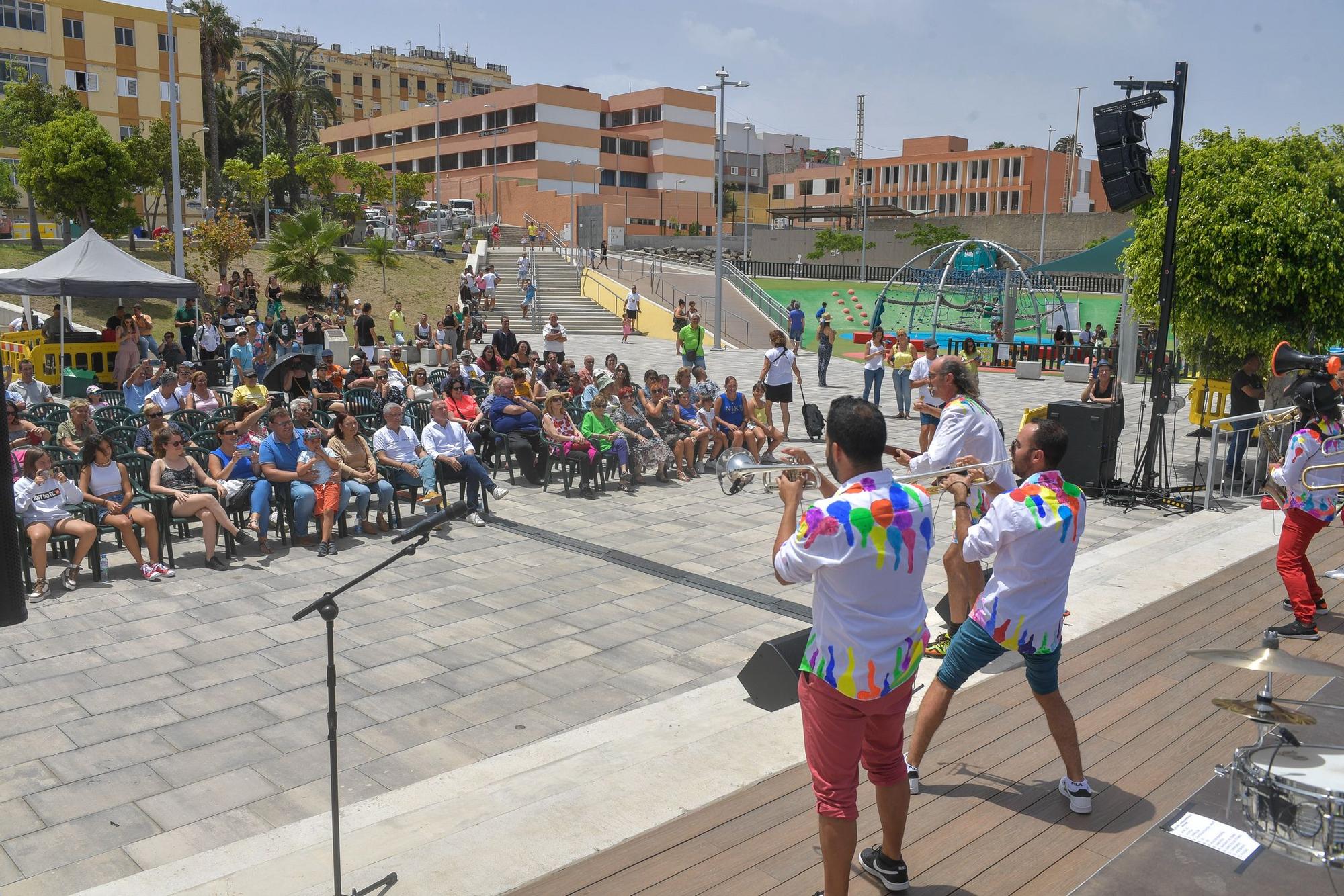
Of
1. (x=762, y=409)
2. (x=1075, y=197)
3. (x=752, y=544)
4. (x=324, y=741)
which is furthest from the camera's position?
(x=1075, y=197)

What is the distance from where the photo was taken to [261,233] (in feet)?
165

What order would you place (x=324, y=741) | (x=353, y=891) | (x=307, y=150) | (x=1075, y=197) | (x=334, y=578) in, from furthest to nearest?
(x=1075, y=197) → (x=307, y=150) → (x=334, y=578) → (x=324, y=741) → (x=353, y=891)

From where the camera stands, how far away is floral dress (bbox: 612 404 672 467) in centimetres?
1129

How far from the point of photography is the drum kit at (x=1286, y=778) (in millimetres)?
2934

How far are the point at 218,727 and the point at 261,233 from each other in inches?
1962

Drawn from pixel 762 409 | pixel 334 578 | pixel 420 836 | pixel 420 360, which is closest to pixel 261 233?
pixel 420 360

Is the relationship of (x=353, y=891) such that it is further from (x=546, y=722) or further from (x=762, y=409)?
(x=762, y=409)

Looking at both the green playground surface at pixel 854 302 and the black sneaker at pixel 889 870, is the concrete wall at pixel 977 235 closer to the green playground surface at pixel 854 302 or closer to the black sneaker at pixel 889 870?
the green playground surface at pixel 854 302

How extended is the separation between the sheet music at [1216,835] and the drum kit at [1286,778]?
34 cm

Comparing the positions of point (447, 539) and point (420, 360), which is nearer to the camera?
point (447, 539)

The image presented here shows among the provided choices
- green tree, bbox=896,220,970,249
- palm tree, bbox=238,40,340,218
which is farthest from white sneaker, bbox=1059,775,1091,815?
green tree, bbox=896,220,970,249

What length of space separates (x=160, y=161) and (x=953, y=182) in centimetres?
6128

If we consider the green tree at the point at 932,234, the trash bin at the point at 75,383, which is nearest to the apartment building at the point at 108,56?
the trash bin at the point at 75,383

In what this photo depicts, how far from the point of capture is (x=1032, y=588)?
3754 millimetres
